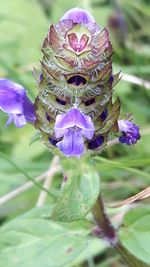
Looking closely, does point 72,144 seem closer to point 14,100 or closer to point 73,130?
point 73,130

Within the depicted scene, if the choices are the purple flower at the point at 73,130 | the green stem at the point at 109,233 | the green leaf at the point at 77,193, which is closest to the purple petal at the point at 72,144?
the purple flower at the point at 73,130

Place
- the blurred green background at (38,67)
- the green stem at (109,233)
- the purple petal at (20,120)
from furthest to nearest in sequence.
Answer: the blurred green background at (38,67), the green stem at (109,233), the purple petal at (20,120)

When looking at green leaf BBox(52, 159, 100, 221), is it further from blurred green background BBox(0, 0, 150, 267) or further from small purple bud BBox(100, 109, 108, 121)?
blurred green background BBox(0, 0, 150, 267)

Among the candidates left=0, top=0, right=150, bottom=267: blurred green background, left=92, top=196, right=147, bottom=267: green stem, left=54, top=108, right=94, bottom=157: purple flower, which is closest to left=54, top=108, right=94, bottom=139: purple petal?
left=54, top=108, right=94, bottom=157: purple flower

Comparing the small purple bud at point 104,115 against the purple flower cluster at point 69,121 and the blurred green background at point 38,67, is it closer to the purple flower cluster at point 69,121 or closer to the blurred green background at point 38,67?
the purple flower cluster at point 69,121

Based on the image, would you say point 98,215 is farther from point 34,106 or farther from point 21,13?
point 21,13

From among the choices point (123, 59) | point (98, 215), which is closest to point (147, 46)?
point (123, 59)

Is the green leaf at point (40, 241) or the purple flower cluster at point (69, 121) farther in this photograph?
the green leaf at point (40, 241)
